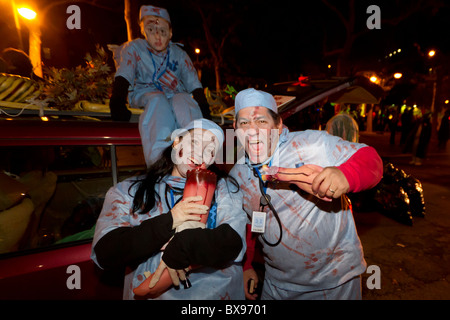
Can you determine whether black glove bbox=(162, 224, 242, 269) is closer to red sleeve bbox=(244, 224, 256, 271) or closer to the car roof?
red sleeve bbox=(244, 224, 256, 271)

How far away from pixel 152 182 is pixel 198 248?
594mm

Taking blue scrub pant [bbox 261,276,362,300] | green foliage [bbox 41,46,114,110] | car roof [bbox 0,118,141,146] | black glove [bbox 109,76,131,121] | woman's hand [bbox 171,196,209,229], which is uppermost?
green foliage [bbox 41,46,114,110]

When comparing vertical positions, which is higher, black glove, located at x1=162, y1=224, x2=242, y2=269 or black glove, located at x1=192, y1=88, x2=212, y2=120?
black glove, located at x1=192, y1=88, x2=212, y2=120

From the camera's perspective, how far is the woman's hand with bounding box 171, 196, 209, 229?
4.22 ft

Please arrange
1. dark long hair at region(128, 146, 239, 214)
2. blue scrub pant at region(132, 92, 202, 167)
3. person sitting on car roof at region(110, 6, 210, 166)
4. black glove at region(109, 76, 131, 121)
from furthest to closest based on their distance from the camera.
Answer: black glove at region(109, 76, 131, 121), person sitting on car roof at region(110, 6, 210, 166), blue scrub pant at region(132, 92, 202, 167), dark long hair at region(128, 146, 239, 214)

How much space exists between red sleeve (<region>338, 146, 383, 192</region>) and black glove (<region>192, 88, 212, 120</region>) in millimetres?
1553

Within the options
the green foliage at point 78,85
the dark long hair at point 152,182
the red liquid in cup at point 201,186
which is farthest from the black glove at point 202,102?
the red liquid in cup at point 201,186

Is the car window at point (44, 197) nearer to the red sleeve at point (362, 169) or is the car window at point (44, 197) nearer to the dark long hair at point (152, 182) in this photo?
the dark long hair at point (152, 182)

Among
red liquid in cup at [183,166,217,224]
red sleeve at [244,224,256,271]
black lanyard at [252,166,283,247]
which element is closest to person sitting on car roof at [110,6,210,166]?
red liquid in cup at [183,166,217,224]

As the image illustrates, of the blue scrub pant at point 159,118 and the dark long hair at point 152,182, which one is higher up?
the blue scrub pant at point 159,118

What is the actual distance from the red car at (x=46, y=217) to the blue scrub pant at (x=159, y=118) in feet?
0.41

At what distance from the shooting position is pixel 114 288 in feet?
6.29

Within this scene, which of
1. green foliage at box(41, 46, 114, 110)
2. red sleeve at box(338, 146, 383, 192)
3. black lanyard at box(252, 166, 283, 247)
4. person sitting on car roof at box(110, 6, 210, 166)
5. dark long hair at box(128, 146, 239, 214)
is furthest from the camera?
green foliage at box(41, 46, 114, 110)

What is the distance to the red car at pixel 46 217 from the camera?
5.67 ft
